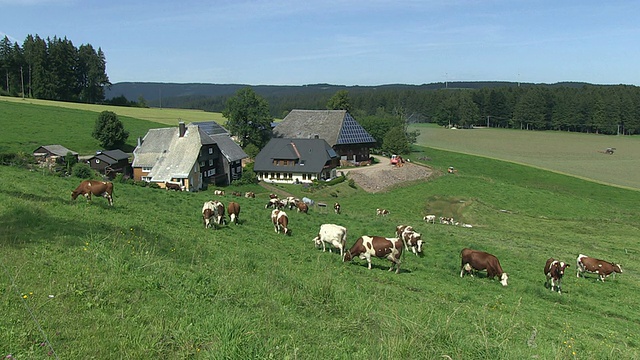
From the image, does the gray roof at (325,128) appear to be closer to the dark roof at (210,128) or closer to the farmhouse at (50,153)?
the dark roof at (210,128)

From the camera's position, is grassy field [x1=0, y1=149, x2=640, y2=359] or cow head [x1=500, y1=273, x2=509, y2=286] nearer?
grassy field [x1=0, y1=149, x2=640, y2=359]

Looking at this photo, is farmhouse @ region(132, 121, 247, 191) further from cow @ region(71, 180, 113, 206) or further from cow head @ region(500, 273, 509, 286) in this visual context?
cow head @ region(500, 273, 509, 286)

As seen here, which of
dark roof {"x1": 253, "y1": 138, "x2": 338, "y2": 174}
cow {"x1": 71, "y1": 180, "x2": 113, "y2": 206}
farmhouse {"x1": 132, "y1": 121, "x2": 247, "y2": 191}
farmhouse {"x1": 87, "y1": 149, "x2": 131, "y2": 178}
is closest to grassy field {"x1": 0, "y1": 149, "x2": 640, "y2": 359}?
cow {"x1": 71, "y1": 180, "x2": 113, "y2": 206}

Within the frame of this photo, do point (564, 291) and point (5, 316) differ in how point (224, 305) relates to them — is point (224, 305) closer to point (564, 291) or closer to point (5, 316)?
point (5, 316)

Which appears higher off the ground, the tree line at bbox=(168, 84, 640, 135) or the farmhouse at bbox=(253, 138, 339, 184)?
the tree line at bbox=(168, 84, 640, 135)

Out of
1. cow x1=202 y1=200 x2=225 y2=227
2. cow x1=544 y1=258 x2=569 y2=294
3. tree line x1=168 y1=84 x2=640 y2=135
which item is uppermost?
tree line x1=168 y1=84 x2=640 y2=135

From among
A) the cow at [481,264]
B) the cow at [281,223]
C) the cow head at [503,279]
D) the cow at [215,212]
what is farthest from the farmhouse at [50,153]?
the cow head at [503,279]

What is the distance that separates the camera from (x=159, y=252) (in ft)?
43.6

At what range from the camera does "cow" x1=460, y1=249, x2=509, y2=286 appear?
17.9 m

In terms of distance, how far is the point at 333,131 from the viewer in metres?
72.8

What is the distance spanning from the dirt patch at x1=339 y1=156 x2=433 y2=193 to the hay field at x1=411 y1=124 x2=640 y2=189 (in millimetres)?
25711

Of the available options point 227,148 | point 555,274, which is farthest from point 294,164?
point 555,274

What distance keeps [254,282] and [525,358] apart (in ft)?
19.8

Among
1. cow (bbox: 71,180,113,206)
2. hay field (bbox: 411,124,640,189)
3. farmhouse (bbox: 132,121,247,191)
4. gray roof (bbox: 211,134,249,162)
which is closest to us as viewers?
cow (bbox: 71,180,113,206)
